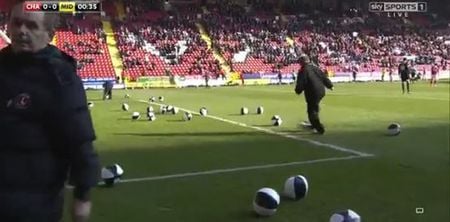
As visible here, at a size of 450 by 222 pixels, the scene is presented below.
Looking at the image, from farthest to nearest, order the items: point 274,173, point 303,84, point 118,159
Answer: point 303,84 < point 118,159 < point 274,173

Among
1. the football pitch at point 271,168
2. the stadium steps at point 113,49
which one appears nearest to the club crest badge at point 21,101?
the football pitch at point 271,168

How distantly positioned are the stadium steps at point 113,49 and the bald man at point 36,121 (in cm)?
4712

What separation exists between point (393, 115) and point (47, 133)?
57.0ft

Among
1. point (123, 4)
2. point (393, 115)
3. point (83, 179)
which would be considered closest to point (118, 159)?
point (83, 179)

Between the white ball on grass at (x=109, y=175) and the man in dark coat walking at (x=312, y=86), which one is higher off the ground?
the man in dark coat walking at (x=312, y=86)

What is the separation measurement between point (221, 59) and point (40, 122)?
5314 centimetres

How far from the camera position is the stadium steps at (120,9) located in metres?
59.0

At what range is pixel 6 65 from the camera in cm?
296

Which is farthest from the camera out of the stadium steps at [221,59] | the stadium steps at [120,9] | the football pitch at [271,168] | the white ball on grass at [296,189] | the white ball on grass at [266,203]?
the stadium steps at [120,9]

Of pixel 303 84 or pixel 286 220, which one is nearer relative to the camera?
pixel 286 220

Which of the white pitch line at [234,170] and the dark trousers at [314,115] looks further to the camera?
the dark trousers at [314,115]

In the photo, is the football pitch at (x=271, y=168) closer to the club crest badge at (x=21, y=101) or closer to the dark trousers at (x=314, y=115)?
the dark trousers at (x=314, y=115)

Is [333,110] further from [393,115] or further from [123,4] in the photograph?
[123,4]

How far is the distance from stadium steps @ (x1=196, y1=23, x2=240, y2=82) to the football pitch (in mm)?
34778
